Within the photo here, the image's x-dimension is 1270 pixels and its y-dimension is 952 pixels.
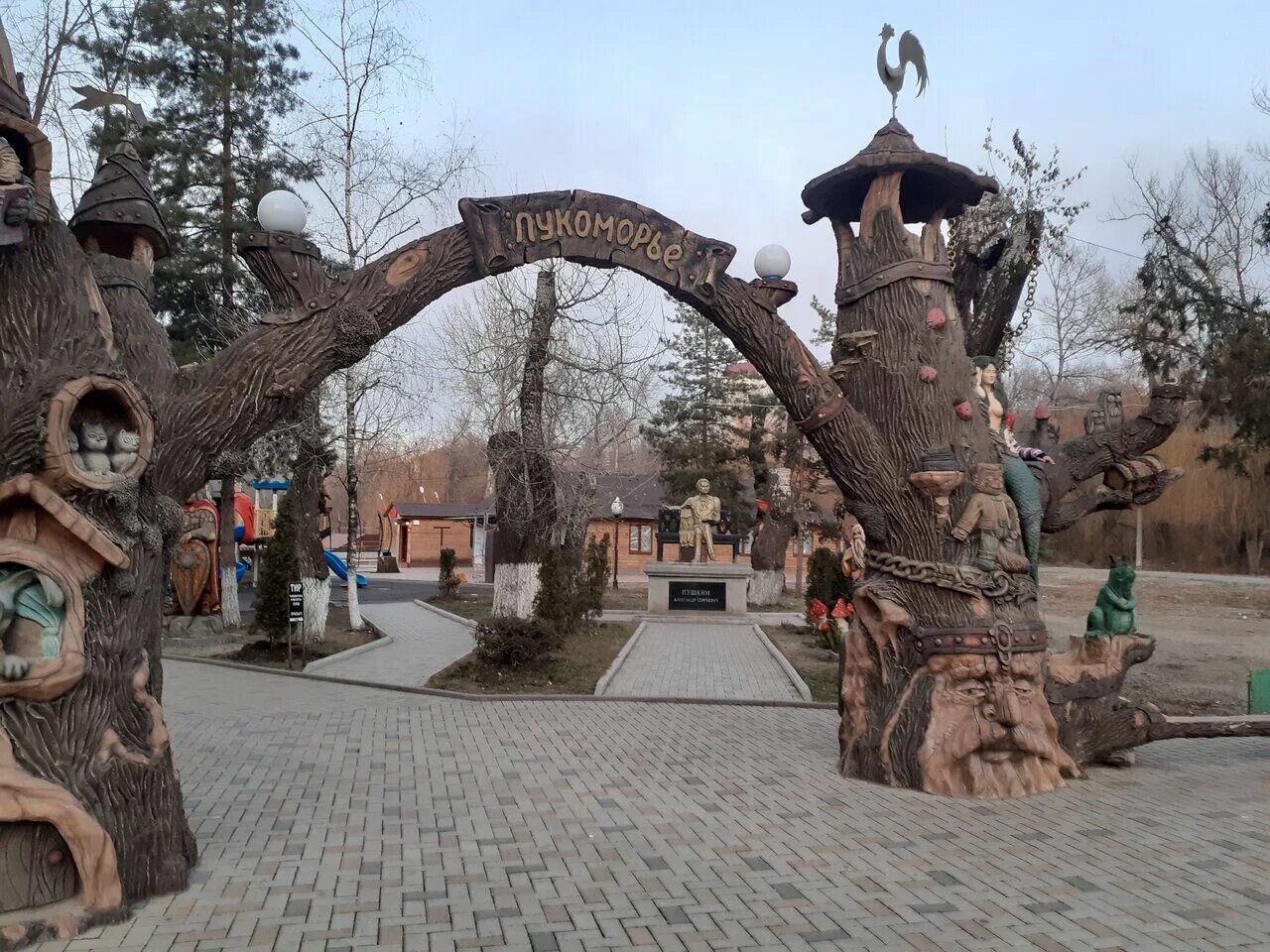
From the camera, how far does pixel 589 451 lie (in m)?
18.8

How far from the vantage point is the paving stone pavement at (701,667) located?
11.7 meters

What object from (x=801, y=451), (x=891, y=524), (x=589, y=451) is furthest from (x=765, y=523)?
(x=891, y=524)

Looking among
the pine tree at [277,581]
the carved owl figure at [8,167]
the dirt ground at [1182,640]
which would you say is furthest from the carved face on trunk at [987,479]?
the pine tree at [277,581]

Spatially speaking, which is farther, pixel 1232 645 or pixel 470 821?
pixel 1232 645

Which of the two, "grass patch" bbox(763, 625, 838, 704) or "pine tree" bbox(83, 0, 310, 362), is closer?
"grass patch" bbox(763, 625, 838, 704)

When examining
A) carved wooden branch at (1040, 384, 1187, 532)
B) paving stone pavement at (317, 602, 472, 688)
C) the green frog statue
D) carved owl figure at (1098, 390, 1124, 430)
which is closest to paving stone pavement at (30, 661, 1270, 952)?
the green frog statue

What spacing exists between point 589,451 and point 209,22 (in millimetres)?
10322

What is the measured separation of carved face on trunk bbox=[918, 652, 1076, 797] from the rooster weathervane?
4.35 meters

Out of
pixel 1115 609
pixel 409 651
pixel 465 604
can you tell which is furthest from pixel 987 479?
pixel 465 604

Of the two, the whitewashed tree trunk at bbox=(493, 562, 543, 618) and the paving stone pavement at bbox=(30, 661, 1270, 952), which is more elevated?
the whitewashed tree trunk at bbox=(493, 562, 543, 618)

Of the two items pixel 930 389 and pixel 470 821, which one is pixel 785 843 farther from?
pixel 930 389

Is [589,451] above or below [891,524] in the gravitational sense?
above

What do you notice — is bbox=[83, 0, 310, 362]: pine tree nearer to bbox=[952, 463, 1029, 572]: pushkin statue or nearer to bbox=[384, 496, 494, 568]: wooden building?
bbox=[952, 463, 1029, 572]: pushkin statue

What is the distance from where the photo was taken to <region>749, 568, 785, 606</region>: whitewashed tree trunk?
25453 millimetres
